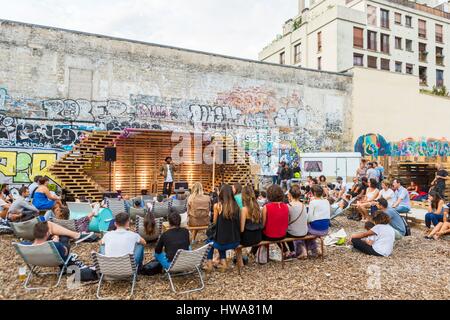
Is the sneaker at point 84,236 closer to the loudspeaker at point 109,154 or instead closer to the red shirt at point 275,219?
the red shirt at point 275,219

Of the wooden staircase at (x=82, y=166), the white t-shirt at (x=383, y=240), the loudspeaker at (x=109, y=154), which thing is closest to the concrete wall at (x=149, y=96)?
the wooden staircase at (x=82, y=166)

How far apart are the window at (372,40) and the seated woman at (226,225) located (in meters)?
27.3

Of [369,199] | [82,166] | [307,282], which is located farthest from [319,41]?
[307,282]

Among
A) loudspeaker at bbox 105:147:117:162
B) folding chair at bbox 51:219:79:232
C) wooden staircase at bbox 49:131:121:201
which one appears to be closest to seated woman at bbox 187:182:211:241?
folding chair at bbox 51:219:79:232

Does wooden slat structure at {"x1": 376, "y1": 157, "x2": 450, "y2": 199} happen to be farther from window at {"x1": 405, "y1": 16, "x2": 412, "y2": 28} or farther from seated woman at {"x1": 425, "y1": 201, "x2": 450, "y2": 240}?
window at {"x1": 405, "y1": 16, "x2": 412, "y2": 28}

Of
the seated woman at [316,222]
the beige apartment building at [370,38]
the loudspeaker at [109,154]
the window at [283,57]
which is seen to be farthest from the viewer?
the window at [283,57]

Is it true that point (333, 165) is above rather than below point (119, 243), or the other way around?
above

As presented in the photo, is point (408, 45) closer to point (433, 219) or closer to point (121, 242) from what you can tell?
point (433, 219)

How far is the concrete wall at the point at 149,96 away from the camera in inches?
472

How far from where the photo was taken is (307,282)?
4398mm

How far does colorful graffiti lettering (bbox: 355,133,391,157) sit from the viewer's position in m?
18.7

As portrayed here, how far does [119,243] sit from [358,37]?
27371mm

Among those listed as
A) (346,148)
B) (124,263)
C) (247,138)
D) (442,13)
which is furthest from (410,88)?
(124,263)

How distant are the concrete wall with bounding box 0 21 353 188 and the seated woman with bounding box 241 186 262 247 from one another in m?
9.83
